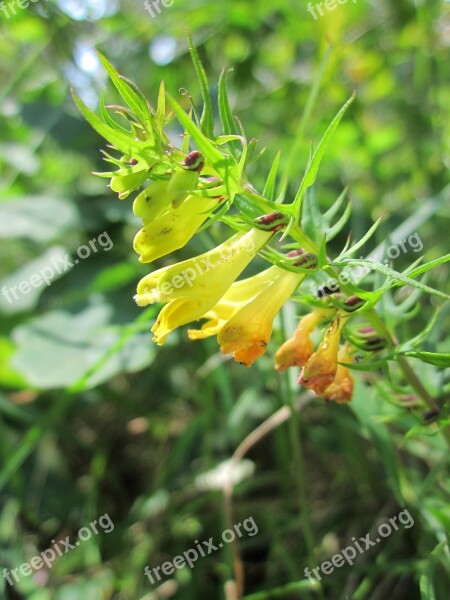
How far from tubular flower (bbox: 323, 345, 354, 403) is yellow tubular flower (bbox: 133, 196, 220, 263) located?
0.28 metres

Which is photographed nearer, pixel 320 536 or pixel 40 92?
pixel 320 536

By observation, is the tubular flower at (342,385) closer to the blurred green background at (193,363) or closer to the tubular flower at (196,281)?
the blurred green background at (193,363)

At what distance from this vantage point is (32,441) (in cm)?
137

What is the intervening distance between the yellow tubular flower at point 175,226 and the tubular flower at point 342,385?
11.2 inches

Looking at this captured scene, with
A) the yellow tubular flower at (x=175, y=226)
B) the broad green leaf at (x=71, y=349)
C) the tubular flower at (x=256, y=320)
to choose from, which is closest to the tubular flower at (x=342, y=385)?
the tubular flower at (x=256, y=320)

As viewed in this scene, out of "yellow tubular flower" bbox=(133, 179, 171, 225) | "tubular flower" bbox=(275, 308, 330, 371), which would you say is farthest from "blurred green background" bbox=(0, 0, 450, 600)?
"yellow tubular flower" bbox=(133, 179, 171, 225)

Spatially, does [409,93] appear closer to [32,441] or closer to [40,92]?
[40,92]

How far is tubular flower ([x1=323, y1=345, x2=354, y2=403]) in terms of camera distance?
85 centimetres

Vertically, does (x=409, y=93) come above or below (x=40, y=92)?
below

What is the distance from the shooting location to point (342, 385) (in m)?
0.86

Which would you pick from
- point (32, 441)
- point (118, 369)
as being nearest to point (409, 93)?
point (118, 369)

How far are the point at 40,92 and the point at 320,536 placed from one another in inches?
61.9

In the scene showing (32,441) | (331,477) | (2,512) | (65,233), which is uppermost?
(65,233)

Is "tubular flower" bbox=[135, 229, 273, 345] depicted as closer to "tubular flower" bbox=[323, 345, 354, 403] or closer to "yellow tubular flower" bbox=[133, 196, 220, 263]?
"yellow tubular flower" bbox=[133, 196, 220, 263]
